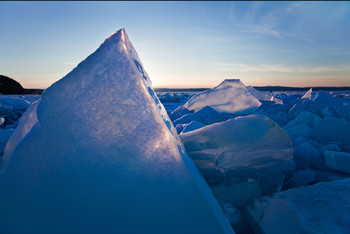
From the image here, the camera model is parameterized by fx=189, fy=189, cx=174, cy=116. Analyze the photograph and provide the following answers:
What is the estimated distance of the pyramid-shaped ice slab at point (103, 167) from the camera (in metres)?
0.58

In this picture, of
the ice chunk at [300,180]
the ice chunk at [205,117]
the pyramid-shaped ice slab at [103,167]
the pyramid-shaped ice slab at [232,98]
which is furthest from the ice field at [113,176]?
the pyramid-shaped ice slab at [232,98]

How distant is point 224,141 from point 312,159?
1.04 meters

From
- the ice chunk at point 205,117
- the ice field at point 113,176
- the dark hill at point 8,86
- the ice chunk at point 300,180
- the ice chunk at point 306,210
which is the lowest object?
the ice chunk at point 300,180

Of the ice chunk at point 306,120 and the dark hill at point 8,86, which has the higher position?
the dark hill at point 8,86

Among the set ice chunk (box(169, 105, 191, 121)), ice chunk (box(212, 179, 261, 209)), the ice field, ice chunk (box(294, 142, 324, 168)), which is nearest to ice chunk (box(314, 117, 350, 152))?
ice chunk (box(294, 142, 324, 168))

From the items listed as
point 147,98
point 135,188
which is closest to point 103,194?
point 135,188

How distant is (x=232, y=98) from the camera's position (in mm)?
3404

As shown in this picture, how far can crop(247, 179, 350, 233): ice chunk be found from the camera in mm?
701

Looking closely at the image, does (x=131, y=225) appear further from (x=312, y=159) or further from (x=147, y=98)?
(x=312, y=159)

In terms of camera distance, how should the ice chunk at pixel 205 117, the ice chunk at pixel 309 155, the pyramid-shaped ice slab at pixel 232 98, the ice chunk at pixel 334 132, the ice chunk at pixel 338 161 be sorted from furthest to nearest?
the pyramid-shaped ice slab at pixel 232 98
the ice chunk at pixel 205 117
the ice chunk at pixel 334 132
the ice chunk at pixel 309 155
the ice chunk at pixel 338 161

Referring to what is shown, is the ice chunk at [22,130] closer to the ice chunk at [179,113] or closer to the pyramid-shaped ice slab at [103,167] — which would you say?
the pyramid-shaped ice slab at [103,167]

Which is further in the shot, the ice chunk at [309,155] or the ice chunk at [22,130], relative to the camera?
the ice chunk at [309,155]

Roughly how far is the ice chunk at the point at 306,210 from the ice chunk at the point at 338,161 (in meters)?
0.48

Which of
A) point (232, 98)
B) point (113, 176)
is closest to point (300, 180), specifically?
point (113, 176)
